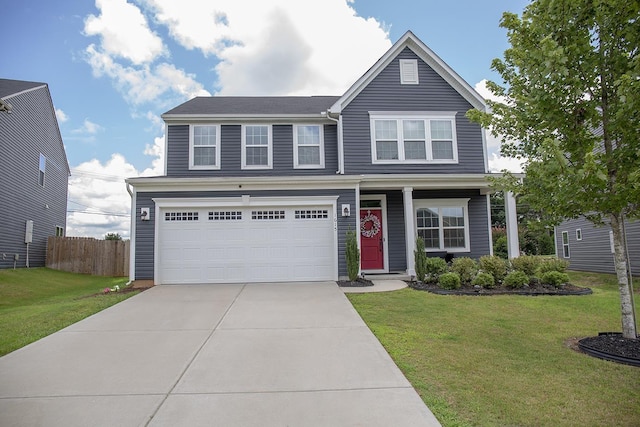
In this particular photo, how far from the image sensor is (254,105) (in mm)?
14297

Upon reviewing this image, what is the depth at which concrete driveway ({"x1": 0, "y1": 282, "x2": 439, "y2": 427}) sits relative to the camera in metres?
3.45

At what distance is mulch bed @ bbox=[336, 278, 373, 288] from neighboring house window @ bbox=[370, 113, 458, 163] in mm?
4185

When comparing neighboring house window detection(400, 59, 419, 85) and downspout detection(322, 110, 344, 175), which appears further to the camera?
neighboring house window detection(400, 59, 419, 85)

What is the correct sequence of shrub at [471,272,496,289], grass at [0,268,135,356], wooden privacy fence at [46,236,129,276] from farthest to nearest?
wooden privacy fence at [46,236,129,276] < shrub at [471,272,496,289] < grass at [0,268,135,356]

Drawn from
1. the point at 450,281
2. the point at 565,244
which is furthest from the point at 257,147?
the point at 565,244

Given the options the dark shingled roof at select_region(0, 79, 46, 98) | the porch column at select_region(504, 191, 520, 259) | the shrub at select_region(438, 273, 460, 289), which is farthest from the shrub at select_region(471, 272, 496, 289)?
the dark shingled roof at select_region(0, 79, 46, 98)

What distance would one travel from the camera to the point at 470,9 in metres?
11.5

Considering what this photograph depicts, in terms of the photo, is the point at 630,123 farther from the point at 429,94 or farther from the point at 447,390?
the point at 429,94

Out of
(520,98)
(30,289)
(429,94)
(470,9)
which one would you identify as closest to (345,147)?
(429,94)

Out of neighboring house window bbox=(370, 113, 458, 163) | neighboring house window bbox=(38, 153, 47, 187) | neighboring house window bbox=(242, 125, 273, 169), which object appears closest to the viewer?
neighboring house window bbox=(370, 113, 458, 163)

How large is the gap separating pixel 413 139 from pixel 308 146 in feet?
11.7

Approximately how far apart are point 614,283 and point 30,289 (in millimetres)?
18828

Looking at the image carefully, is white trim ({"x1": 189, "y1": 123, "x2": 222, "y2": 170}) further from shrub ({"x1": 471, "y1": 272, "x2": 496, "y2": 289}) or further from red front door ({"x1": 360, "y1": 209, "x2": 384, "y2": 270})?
shrub ({"x1": 471, "y1": 272, "x2": 496, "y2": 289})

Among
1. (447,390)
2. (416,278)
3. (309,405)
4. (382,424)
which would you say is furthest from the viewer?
(416,278)
